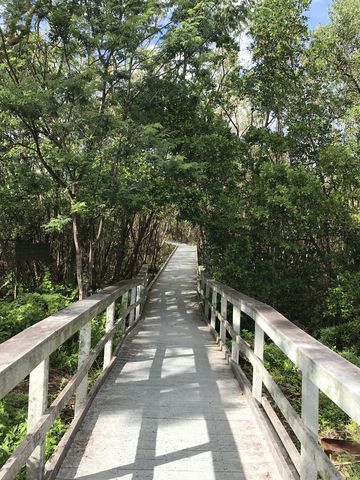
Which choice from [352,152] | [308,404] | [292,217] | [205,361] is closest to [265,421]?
[308,404]

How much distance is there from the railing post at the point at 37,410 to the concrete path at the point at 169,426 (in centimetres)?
34

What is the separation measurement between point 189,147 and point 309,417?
374 inches

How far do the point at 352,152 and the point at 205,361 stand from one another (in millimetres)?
7333


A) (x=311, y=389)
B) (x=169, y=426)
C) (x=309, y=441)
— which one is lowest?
(x=169, y=426)

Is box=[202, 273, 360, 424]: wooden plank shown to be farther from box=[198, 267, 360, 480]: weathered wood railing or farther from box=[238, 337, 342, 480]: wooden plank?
box=[238, 337, 342, 480]: wooden plank

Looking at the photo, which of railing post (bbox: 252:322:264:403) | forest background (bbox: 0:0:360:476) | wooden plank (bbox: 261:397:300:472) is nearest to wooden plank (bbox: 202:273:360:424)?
railing post (bbox: 252:322:264:403)

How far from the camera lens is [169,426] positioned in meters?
3.82

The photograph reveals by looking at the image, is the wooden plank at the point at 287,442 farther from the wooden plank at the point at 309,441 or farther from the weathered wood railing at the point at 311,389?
the wooden plank at the point at 309,441

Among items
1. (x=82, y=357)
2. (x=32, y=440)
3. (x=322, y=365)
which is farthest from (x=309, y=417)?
(x=82, y=357)

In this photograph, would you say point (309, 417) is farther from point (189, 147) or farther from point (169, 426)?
point (189, 147)

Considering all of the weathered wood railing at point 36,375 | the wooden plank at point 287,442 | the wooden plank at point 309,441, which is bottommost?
the wooden plank at point 287,442

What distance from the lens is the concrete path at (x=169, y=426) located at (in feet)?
10.1

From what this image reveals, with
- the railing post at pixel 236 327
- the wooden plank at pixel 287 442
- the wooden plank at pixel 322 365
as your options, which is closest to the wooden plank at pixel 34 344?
the wooden plank at pixel 322 365

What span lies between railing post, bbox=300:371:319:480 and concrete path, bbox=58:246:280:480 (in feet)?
1.86
